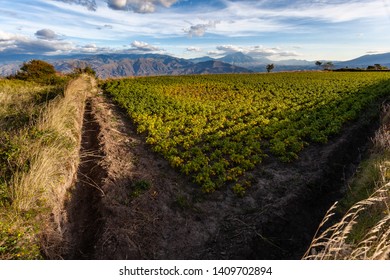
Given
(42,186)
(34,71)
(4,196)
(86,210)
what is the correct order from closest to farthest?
(4,196)
(42,186)
(86,210)
(34,71)

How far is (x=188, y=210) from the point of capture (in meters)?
7.82

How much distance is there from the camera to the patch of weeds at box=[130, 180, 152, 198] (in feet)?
26.7

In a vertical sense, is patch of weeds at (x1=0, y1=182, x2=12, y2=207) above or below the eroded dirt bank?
above

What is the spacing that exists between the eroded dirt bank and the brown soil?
0.9 inches

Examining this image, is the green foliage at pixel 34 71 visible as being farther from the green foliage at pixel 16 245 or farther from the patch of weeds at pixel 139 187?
the green foliage at pixel 16 245

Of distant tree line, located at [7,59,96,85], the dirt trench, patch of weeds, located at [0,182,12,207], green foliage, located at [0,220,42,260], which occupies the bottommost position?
the dirt trench

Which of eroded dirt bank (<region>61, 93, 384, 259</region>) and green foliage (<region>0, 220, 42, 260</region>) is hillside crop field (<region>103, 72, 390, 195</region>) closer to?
eroded dirt bank (<region>61, 93, 384, 259</region>)

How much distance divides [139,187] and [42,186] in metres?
2.88

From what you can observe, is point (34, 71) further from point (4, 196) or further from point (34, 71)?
point (4, 196)

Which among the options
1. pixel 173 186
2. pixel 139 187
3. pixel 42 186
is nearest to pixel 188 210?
pixel 173 186

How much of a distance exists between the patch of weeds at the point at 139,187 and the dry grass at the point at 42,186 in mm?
2049

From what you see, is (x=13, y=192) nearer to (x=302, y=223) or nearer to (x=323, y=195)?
(x=302, y=223)

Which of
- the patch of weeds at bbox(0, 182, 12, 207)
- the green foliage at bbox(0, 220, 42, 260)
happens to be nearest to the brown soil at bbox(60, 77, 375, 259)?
the green foliage at bbox(0, 220, 42, 260)
